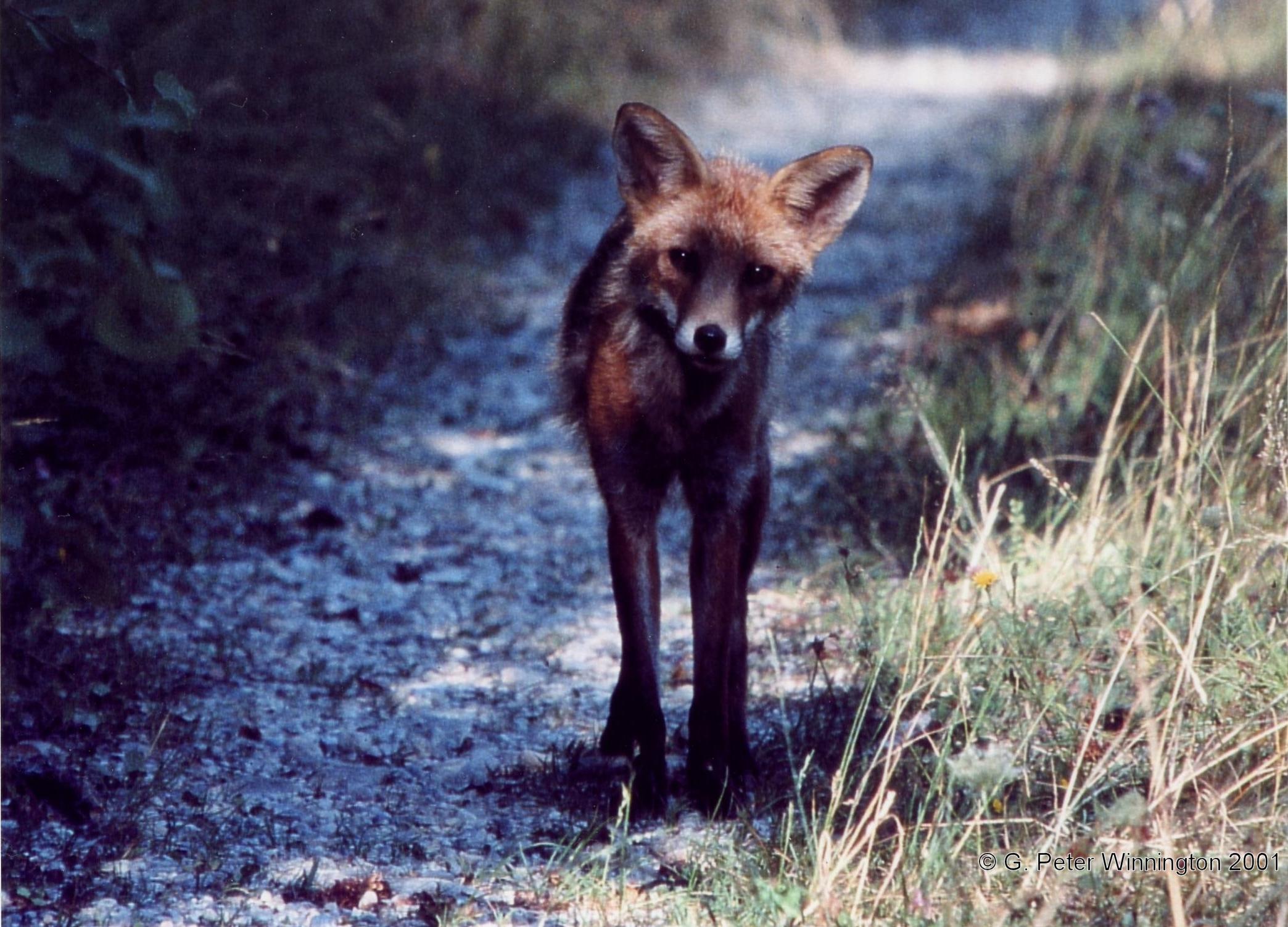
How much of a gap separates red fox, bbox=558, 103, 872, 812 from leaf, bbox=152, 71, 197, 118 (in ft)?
4.04

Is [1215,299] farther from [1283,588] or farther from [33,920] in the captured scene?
[33,920]

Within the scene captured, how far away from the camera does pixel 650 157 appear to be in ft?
12.2

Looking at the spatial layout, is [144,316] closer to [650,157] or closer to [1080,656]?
[650,157]

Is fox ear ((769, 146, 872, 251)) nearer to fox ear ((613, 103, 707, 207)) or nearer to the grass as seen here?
fox ear ((613, 103, 707, 207))

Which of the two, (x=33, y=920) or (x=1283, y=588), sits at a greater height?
(x=1283, y=588)

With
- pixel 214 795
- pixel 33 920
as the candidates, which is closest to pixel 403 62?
pixel 214 795

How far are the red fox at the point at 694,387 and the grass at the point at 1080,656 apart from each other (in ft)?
0.88

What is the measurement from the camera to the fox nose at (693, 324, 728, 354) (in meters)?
3.36

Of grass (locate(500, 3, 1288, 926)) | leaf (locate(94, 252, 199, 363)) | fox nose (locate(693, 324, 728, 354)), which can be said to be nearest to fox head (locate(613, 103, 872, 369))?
fox nose (locate(693, 324, 728, 354))

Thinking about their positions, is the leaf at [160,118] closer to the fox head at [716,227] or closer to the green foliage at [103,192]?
the green foliage at [103,192]

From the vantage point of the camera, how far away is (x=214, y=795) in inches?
136

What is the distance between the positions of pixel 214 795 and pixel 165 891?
0.47 m

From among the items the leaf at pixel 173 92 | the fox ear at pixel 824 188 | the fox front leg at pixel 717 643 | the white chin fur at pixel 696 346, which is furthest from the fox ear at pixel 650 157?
the leaf at pixel 173 92

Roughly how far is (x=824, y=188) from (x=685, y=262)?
0.50m
